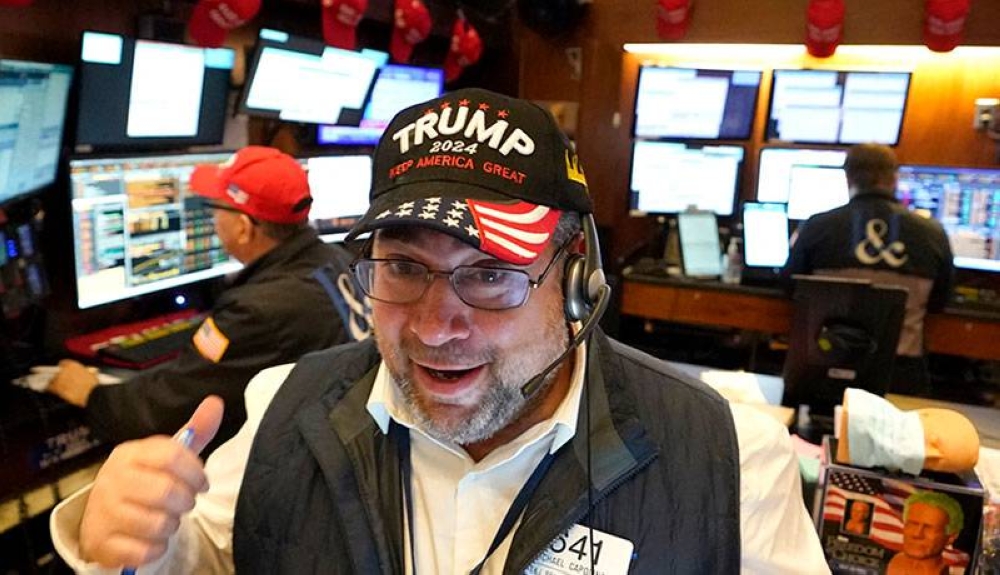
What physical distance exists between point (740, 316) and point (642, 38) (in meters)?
1.72

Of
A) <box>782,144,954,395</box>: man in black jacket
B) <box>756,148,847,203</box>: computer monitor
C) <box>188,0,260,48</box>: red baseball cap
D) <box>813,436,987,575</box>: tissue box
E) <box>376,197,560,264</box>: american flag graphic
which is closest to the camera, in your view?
<box>376,197,560,264</box>: american flag graphic

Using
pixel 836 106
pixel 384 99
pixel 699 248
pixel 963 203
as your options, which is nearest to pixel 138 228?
pixel 384 99

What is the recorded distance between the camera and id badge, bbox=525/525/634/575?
1021 mm

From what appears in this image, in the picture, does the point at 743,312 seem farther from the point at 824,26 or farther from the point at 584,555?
the point at 584,555

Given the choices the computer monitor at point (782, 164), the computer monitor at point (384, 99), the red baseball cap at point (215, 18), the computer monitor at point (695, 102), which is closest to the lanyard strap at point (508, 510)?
the red baseball cap at point (215, 18)

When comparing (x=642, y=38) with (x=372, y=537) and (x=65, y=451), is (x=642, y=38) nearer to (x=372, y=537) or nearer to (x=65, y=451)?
(x=65, y=451)

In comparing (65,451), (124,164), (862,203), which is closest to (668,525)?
(65,451)

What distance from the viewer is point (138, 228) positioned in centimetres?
256

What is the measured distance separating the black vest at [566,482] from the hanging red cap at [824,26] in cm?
330

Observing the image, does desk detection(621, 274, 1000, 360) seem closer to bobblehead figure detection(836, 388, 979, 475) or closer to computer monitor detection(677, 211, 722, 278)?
computer monitor detection(677, 211, 722, 278)

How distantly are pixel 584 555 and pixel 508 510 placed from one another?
0.38 feet

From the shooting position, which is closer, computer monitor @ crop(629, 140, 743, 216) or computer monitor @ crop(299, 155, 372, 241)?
computer monitor @ crop(299, 155, 372, 241)

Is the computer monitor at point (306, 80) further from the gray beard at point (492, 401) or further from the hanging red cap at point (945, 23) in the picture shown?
the hanging red cap at point (945, 23)

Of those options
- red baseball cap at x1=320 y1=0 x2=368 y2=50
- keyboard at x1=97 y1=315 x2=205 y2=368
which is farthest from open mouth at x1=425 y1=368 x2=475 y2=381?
red baseball cap at x1=320 y1=0 x2=368 y2=50
